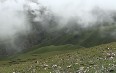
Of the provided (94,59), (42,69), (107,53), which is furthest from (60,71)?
(107,53)

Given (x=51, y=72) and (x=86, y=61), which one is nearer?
(x=51, y=72)

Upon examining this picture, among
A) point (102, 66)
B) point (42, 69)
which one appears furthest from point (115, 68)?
point (42, 69)

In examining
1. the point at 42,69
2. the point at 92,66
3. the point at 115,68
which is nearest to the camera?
the point at 115,68

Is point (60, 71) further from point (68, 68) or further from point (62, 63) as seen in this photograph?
point (62, 63)

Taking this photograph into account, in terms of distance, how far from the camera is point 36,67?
Result: 1188 inches

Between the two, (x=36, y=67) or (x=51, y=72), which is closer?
(x=51, y=72)

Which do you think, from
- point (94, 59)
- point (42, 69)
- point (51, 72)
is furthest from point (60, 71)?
point (94, 59)

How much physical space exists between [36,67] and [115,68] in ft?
29.6

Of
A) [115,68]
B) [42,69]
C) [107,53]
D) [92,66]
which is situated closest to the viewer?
[115,68]

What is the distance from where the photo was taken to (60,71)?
87.1 ft

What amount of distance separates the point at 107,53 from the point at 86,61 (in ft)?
11.5

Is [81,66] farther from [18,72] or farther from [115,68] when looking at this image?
[18,72]

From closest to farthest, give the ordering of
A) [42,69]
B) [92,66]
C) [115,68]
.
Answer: [115,68], [92,66], [42,69]

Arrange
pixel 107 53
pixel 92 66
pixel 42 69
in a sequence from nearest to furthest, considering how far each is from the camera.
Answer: pixel 92 66 < pixel 42 69 < pixel 107 53
